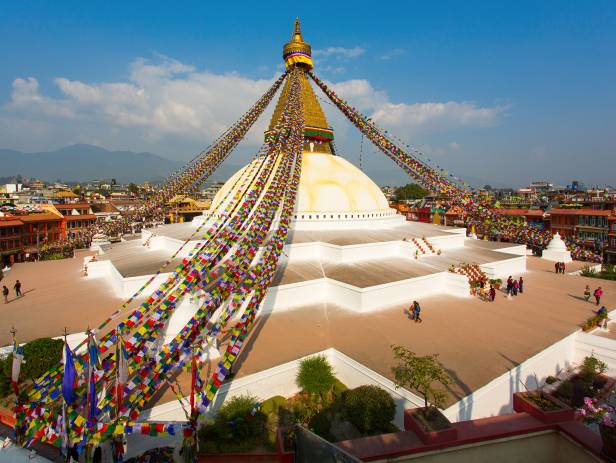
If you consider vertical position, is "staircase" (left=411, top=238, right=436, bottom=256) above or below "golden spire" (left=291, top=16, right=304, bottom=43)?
below

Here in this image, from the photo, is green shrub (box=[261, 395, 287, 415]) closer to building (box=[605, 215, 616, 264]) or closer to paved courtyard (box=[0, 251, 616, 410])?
paved courtyard (box=[0, 251, 616, 410])

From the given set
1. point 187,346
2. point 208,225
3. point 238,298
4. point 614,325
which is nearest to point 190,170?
point 208,225

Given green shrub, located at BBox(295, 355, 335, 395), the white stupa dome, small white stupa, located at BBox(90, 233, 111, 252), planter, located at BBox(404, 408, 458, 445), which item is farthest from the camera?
small white stupa, located at BBox(90, 233, 111, 252)

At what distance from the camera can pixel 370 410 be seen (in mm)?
5809

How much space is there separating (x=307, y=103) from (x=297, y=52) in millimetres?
3155

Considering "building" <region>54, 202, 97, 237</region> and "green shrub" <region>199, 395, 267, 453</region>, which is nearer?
"green shrub" <region>199, 395, 267, 453</region>

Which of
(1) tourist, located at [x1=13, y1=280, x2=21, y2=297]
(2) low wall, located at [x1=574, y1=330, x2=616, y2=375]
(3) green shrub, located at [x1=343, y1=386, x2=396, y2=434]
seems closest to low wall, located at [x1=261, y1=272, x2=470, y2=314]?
(2) low wall, located at [x1=574, y1=330, x2=616, y2=375]

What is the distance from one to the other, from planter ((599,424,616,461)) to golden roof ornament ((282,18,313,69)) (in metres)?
19.9

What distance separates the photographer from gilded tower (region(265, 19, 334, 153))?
18094mm

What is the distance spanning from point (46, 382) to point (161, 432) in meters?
2.51

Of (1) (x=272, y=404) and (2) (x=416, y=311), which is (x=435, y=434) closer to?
(1) (x=272, y=404)

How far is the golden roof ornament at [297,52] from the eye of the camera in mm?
19031

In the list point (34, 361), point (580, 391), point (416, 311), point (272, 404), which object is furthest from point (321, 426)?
point (580, 391)

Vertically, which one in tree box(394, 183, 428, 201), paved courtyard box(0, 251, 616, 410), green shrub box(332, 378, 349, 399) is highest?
tree box(394, 183, 428, 201)
